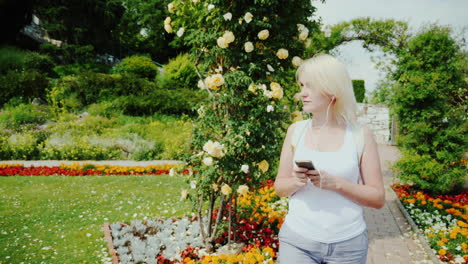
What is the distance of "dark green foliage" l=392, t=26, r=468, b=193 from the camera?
602 cm

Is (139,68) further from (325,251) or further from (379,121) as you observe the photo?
(325,251)

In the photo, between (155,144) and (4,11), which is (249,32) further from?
(155,144)

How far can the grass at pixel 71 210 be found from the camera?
3.77 metres

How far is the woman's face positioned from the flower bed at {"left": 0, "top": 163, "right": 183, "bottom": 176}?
21.9 ft

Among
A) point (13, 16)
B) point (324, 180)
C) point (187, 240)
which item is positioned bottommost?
point (187, 240)

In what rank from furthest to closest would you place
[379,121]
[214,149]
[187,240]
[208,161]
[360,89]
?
1. [360,89]
2. [379,121]
3. [187,240]
4. [208,161]
5. [214,149]

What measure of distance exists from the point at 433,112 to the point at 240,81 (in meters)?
4.69

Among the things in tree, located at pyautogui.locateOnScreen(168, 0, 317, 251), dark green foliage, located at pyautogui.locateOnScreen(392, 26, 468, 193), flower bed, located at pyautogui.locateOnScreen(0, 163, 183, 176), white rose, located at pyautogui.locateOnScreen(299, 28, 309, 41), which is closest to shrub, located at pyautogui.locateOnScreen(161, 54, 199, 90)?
flower bed, located at pyautogui.locateOnScreen(0, 163, 183, 176)

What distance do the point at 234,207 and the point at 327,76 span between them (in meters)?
2.29

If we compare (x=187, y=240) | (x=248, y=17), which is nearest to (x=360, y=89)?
(x=187, y=240)

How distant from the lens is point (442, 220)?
4984 mm

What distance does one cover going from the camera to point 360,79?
59.0 feet

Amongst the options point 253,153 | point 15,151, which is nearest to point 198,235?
point 253,153

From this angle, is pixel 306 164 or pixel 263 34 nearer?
pixel 306 164
